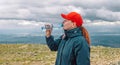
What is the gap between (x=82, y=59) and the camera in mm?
9672

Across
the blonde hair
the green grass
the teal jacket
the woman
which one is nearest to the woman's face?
the woman

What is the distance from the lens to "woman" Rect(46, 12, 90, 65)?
9.70 meters

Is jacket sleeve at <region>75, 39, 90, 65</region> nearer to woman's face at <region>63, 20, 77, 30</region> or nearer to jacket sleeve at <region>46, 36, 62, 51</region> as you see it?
woman's face at <region>63, 20, 77, 30</region>

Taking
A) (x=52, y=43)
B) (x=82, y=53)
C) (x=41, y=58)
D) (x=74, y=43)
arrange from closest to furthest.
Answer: (x=82, y=53) → (x=74, y=43) → (x=52, y=43) → (x=41, y=58)

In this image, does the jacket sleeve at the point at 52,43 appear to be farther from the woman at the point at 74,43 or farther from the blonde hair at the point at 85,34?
the blonde hair at the point at 85,34

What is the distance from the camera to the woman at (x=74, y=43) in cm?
970

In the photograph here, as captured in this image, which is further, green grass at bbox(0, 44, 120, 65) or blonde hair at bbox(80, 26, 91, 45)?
green grass at bbox(0, 44, 120, 65)

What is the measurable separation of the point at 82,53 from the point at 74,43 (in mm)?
375

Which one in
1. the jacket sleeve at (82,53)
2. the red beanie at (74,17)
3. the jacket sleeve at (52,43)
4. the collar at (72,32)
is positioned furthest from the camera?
the jacket sleeve at (52,43)

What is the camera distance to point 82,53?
381 inches

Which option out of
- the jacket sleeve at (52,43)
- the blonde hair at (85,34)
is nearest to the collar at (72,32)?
the blonde hair at (85,34)

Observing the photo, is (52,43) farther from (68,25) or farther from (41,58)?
(41,58)

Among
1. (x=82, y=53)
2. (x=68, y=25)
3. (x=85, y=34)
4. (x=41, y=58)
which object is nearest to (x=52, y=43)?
(x=68, y=25)

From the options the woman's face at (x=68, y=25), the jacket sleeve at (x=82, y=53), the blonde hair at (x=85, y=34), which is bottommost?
the jacket sleeve at (x=82, y=53)
